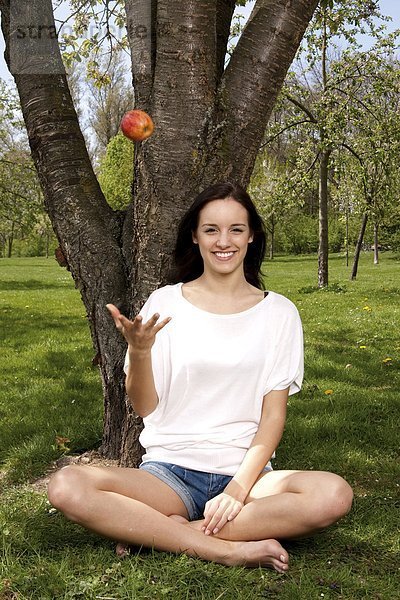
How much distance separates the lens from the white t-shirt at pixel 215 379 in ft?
9.96

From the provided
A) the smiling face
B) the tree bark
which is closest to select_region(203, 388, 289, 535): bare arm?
the smiling face

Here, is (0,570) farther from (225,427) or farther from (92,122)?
(92,122)

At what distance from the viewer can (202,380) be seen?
3.05 m

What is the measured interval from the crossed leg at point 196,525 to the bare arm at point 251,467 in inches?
2.6

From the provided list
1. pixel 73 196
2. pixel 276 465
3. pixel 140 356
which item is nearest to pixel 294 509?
pixel 140 356

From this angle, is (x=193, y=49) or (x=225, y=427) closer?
(x=225, y=427)

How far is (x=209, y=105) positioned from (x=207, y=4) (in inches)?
18.2

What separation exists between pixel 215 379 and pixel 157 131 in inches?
49.1

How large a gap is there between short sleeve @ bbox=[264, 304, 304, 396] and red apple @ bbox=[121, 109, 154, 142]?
1.10m

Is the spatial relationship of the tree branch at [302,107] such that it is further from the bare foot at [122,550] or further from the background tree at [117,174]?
the background tree at [117,174]

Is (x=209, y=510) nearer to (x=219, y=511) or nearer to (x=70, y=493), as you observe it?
(x=219, y=511)

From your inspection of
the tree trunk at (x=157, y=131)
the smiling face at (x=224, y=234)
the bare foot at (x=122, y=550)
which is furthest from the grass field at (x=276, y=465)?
the smiling face at (x=224, y=234)

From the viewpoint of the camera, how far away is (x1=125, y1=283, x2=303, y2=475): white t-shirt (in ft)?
9.96

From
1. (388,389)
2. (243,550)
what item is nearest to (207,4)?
(243,550)
